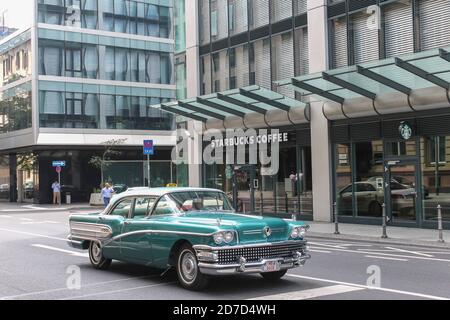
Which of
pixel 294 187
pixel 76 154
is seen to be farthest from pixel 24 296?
pixel 76 154

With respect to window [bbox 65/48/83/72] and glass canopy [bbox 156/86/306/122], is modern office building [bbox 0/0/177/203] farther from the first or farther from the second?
glass canopy [bbox 156/86/306/122]

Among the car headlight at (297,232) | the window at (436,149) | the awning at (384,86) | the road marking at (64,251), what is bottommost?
the road marking at (64,251)

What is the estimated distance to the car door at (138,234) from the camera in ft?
30.4

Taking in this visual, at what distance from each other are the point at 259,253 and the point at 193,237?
0.98 metres

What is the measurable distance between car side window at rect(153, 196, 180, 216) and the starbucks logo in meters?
Answer: 11.3

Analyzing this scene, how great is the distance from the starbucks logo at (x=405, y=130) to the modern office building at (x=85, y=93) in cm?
2718

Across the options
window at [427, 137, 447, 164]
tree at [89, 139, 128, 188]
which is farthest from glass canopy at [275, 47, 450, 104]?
tree at [89, 139, 128, 188]

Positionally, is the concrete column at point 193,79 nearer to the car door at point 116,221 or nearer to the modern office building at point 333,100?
the modern office building at point 333,100

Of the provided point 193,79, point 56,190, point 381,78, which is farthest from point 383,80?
point 56,190

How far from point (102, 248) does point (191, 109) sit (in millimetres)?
15249

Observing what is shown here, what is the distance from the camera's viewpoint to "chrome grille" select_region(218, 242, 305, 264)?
807 centimetres

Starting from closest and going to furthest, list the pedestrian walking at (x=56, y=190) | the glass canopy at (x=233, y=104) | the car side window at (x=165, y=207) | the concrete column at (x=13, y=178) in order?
the car side window at (x=165, y=207) < the glass canopy at (x=233, y=104) < the pedestrian walking at (x=56, y=190) < the concrete column at (x=13, y=178)

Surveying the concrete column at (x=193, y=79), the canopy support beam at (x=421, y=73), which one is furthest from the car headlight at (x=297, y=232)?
the concrete column at (x=193, y=79)

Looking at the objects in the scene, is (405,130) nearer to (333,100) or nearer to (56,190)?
(333,100)
